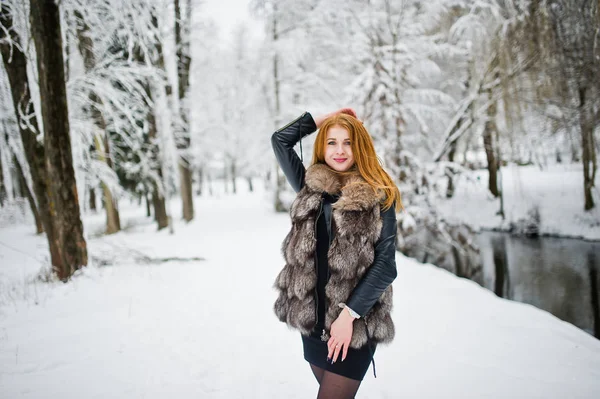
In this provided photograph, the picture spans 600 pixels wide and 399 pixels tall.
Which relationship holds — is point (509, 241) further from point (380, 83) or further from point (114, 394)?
point (114, 394)

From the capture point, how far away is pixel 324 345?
1.51m

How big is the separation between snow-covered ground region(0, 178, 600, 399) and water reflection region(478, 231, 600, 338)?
107 inches

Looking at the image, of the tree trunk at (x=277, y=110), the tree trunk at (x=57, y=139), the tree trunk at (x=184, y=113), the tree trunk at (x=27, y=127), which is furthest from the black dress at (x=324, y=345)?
the tree trunk at (x=277, y=110)

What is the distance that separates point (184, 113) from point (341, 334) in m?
12.4

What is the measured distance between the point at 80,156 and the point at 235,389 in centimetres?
506

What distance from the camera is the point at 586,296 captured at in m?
6.23

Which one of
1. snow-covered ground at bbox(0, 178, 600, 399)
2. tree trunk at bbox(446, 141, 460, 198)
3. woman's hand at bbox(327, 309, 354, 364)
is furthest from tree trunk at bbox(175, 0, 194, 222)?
woman's hand at bbox(327, 309, 354, 364)

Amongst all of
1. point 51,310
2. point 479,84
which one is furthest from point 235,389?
point 479,84

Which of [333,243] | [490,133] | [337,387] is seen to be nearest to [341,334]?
[337,387]

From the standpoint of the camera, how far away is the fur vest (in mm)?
1411

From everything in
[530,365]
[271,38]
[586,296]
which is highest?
[271,38]

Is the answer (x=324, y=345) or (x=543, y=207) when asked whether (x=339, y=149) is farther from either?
(x=543, y=207)

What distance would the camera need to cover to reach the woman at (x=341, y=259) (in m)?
1.39

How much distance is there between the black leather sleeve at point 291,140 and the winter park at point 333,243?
12mm
